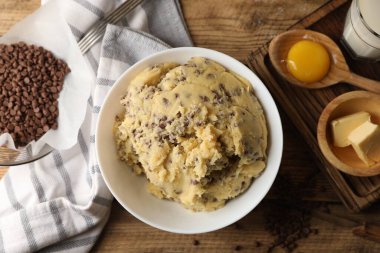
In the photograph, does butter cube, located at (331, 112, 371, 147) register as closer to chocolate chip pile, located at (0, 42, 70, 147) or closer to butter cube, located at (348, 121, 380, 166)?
butter cube, located at (348, 121, 380, 166)

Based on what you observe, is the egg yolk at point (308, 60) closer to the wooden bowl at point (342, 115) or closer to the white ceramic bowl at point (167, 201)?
the wooden bowl at point (342, 115)

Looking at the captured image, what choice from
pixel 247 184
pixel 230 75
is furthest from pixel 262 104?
pixel 247 184

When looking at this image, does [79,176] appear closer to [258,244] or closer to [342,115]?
[258,244]

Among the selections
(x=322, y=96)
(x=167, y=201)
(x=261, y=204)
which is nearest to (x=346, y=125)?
(x=322, y=96)

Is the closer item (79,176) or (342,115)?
(342,115)

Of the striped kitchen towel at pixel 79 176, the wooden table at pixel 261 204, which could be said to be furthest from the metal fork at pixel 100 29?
the wooden table at pixel 261 204

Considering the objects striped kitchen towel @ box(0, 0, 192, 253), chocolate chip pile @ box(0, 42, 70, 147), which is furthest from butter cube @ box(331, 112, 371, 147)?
chocolate chip pile @ box(0, 42, 70, 147)

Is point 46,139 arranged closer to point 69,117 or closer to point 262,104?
point 69,117
